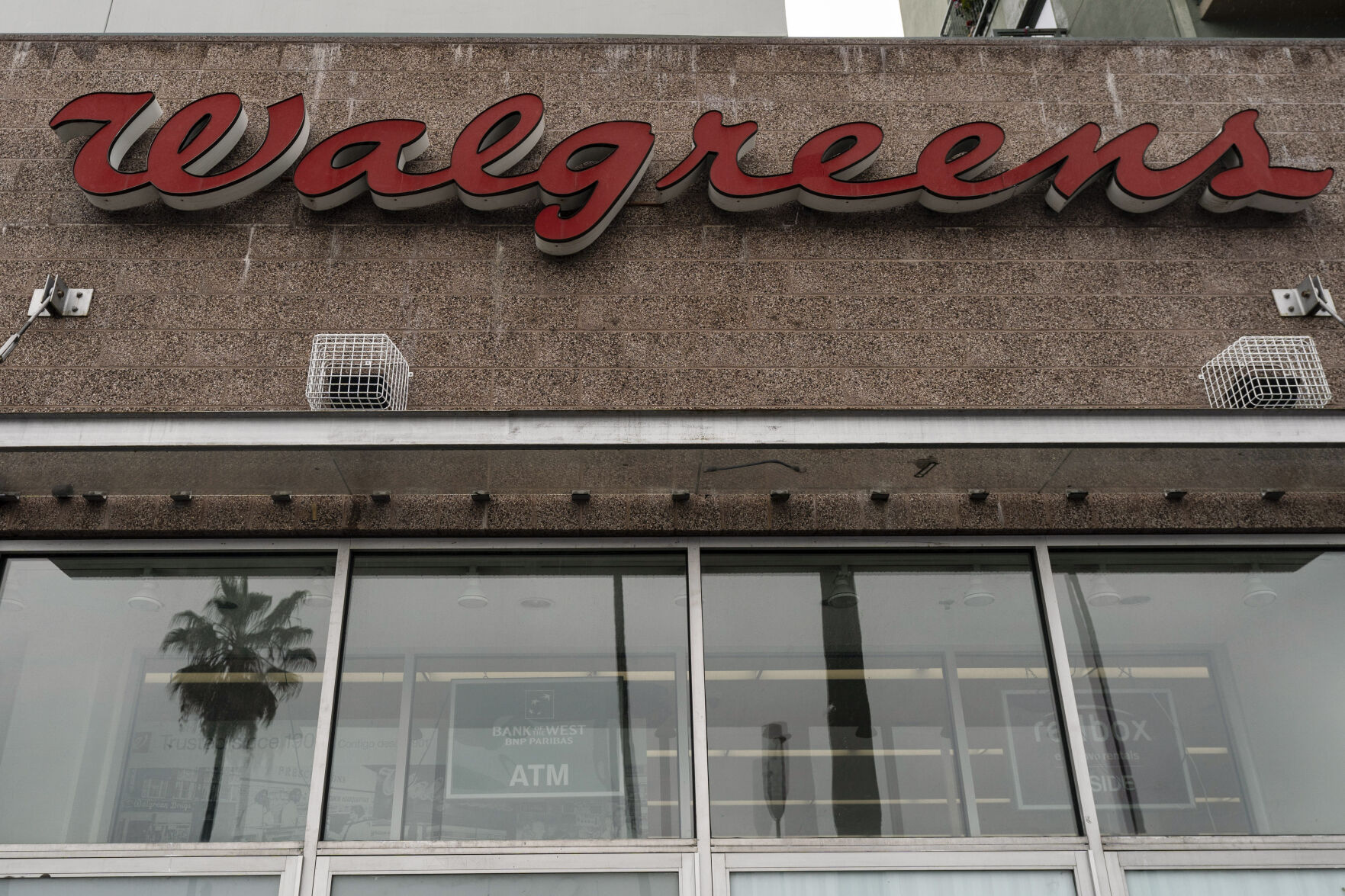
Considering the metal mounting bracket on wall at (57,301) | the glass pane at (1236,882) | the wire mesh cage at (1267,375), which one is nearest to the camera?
the glass pane at (1236,882)

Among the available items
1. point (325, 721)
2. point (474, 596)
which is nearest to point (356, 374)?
point (474, 596)

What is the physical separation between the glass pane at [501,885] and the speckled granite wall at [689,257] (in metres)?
2.62

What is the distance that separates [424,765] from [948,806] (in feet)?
8.98

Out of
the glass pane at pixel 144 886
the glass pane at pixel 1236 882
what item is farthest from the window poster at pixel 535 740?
the glass pane at pixel 1236 882

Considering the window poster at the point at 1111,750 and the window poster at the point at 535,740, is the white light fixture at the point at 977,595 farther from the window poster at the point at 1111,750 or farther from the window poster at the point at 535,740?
the window poster at the point at 535,740

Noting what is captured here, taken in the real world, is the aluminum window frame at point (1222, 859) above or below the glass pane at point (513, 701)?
below

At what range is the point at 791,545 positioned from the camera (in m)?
6.02

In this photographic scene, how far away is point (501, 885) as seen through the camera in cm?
521

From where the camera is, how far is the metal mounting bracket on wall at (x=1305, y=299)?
666 centimetres

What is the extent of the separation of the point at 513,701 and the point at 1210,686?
3.85m

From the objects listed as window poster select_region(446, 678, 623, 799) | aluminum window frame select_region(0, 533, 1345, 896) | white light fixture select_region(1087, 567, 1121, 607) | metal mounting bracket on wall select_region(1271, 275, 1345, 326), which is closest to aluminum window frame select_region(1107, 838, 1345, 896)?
aluminum window frame select_region(0, 533, 1345, 896)

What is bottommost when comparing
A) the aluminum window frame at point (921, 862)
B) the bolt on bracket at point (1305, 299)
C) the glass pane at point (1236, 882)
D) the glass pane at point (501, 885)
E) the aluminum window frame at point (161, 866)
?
the glass pane at point (1236, 882)

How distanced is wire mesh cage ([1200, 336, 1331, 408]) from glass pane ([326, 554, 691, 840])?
3499 mm

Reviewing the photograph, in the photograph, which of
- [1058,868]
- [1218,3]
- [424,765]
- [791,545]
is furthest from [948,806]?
[1218,3]
